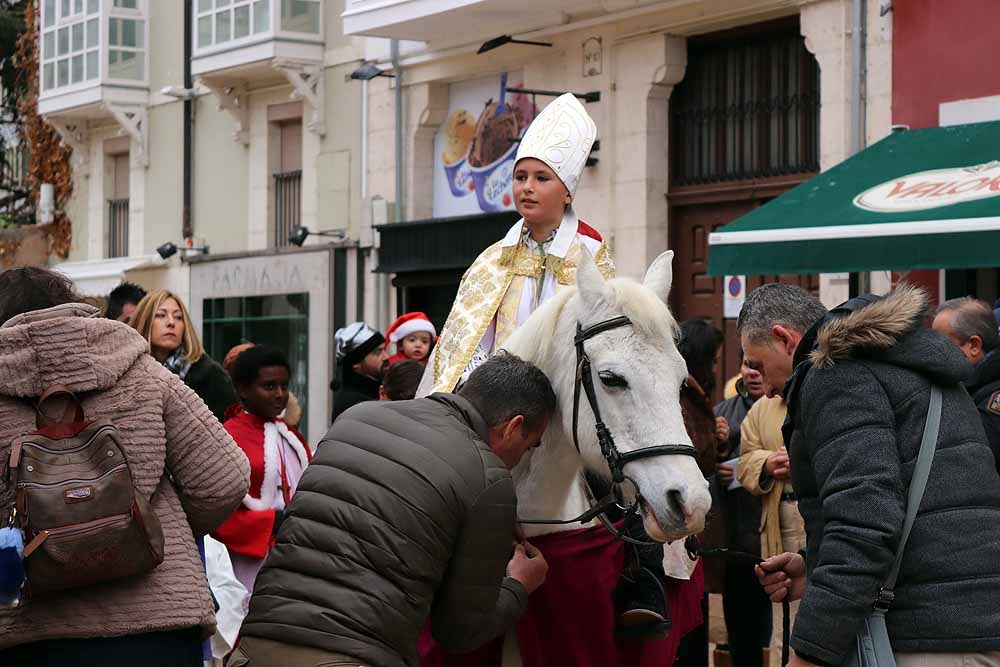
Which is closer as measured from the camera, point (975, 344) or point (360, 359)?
point (975, 344)

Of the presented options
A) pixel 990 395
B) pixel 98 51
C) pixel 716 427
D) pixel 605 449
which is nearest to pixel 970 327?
pixel 716 427

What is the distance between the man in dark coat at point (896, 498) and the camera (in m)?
3.93

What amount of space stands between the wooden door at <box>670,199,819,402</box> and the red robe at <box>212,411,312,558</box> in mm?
8599

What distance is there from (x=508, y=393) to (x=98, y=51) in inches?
847

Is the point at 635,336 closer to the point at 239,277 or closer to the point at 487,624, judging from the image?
the point at 487,624

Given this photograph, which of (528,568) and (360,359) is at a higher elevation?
(360,359)

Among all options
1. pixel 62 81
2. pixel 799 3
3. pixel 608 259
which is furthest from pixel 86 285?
pixel 608 259

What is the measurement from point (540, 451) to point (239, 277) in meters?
17.9

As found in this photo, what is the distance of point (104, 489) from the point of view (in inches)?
158

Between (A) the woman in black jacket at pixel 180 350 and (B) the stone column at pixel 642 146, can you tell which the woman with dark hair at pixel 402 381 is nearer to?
(A) the woman in black jacket at pixel 180 350

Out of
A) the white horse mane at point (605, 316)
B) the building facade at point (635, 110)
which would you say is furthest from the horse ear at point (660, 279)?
the building facade at point (635, 110)

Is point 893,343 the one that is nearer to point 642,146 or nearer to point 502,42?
point 642,146

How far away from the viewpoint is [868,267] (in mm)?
11344

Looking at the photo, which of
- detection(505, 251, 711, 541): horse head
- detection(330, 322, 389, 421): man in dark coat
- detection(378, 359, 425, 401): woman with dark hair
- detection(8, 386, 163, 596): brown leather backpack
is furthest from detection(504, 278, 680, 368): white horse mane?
detection(330, 322, 389, 421): man in dark coat
